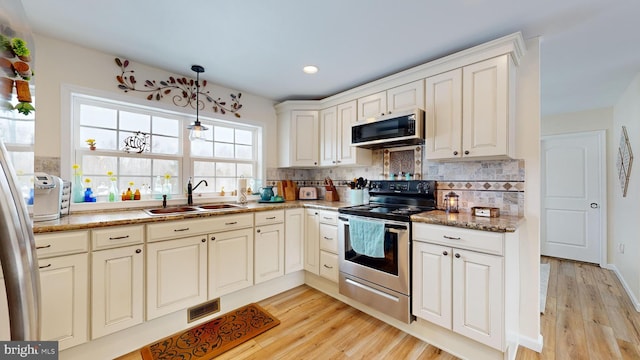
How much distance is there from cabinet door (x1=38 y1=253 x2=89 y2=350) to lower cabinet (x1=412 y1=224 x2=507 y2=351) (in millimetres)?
2317

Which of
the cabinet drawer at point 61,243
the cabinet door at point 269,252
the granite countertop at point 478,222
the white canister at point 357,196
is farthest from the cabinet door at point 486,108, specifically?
the cabinet drawer at point 61,243

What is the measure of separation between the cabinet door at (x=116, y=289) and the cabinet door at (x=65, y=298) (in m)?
0.05

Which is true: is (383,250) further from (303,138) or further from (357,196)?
(303,138)

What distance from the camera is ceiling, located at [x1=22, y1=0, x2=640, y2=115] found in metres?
1.59

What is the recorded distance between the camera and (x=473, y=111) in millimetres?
1989

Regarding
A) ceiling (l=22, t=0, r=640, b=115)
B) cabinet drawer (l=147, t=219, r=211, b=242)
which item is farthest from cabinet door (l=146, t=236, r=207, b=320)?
ceiling (l=22, t=0, r=640, b=115)

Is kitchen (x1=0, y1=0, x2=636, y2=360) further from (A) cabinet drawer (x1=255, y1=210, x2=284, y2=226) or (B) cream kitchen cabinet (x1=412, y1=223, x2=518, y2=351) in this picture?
(A) cabinet drawer (x1=255, y1=210, x2=284, y2=226)

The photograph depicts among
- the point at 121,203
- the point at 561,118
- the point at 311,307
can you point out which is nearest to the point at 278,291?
the point at 311,307

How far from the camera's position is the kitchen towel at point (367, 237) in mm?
2096

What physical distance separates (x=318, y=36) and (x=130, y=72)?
1812 millimetres

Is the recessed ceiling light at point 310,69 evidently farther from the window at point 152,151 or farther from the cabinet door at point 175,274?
the cabinet door at point 175,274

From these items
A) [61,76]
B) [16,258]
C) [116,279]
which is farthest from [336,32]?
[116,279]

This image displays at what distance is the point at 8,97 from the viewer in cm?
47

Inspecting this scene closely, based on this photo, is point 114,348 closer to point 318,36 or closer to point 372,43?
point 318,36
